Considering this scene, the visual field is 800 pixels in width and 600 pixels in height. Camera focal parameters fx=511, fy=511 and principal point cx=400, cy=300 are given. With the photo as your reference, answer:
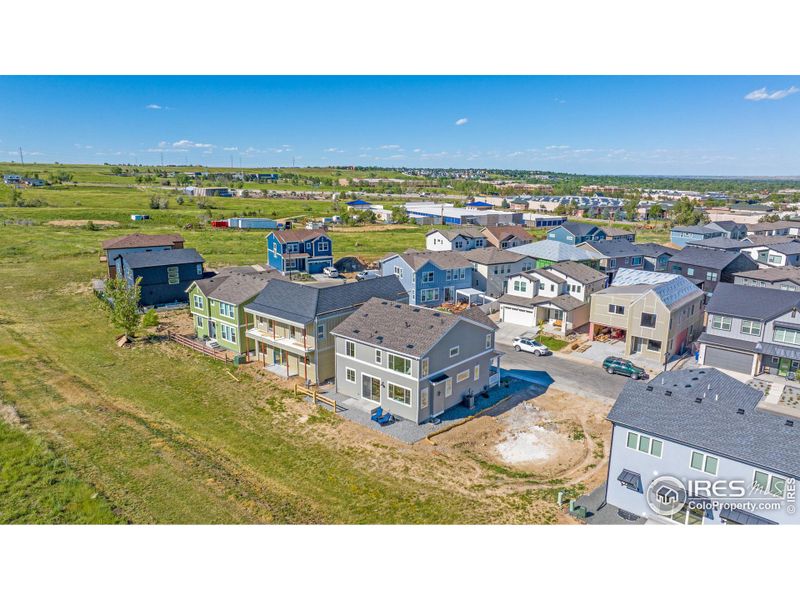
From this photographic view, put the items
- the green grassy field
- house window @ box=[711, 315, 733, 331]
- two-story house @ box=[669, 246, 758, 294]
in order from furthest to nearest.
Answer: two-story house @ box=[669, 246, 758, 294], house window @ box=[711, 315, 733, 331], the green grassy field

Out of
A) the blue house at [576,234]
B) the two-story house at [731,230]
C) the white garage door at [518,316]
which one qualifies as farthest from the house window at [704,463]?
the two-story house at [731,230]

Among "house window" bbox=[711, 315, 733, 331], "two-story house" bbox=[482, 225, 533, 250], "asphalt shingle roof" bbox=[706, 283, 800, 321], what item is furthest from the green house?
"two-story house" bbox=[482, 225, 533, 250]

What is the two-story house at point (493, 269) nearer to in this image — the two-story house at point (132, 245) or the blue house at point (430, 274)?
the blue house at point (430, 274)

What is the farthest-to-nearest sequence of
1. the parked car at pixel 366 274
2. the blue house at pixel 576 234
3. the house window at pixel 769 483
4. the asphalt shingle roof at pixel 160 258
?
the blue house at pixel 576 234
the parked car at pixel 366 274
the asphalt shingle roof at pixel 160 258
the house window at pixel 769 483

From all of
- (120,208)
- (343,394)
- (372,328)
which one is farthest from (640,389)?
(120,208)

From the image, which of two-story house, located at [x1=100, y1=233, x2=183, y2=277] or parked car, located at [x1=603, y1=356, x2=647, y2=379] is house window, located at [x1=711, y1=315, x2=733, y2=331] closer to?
parked car, located at [x1=603, y1=356, x2=647, y2=379]

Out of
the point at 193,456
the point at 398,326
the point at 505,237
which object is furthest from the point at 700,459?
the point at 505,237
